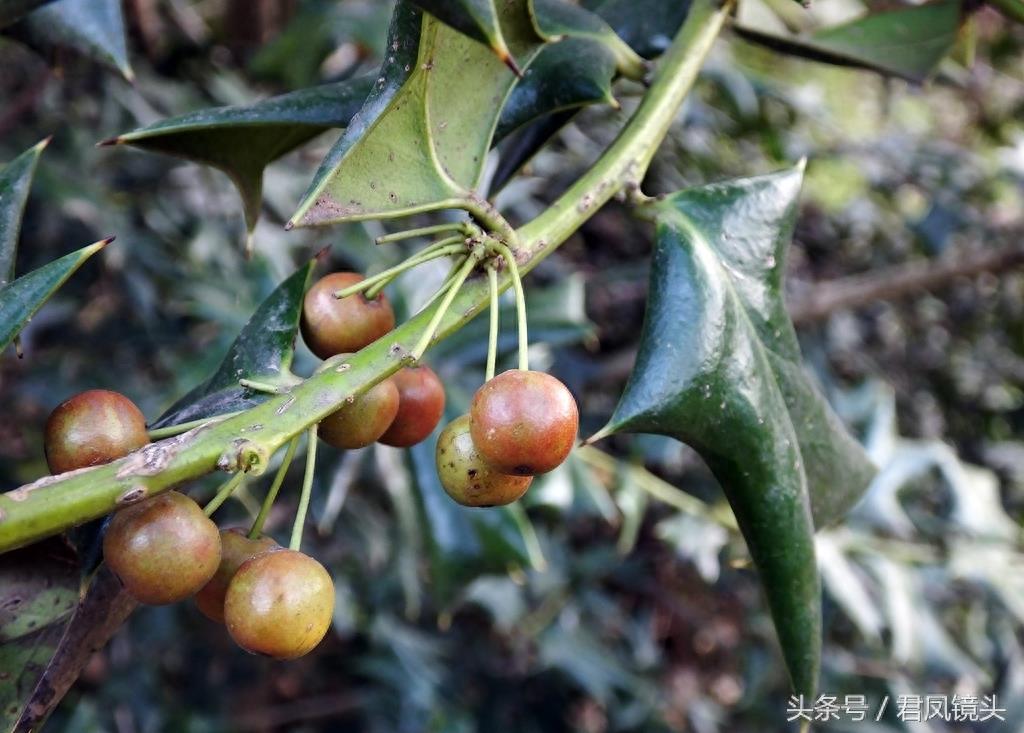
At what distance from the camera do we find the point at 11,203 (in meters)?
0.59

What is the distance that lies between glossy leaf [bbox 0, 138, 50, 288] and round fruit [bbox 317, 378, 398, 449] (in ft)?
0.68

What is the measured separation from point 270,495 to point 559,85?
14.5 inches

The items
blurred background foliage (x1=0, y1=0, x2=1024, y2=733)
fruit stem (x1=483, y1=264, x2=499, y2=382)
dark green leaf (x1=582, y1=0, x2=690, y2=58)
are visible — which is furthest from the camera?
blurred background foliage (x1=0, y1=0, x2=1024, y2=733)

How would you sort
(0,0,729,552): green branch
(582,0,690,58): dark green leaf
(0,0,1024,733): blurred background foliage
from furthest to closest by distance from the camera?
(0,0,1024,733): blurred background foliage
(582,0,690,58): dark green leaf
(0,0,729,552): green branch

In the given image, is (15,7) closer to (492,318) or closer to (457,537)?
(492,318)

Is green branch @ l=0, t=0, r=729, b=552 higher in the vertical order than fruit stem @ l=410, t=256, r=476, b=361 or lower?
lower

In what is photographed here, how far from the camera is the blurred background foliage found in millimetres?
1491

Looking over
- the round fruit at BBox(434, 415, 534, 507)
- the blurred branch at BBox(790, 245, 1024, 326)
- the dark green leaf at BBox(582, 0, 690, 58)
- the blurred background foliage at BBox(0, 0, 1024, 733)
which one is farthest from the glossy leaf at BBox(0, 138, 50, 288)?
the blurred branch at BBox(790, 245, 1024, 326)

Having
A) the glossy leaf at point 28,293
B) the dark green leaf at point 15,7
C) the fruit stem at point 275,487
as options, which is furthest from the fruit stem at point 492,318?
the dark green leaf at point 15,7

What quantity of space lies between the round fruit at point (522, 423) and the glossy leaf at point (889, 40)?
1.86 ft

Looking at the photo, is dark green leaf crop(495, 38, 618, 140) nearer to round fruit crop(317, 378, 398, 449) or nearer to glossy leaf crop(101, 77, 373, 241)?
glossy leaf crop(101, 77, 373, 241)

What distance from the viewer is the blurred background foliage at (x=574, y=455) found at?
1.49 m

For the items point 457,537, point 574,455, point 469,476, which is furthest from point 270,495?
point 574,455

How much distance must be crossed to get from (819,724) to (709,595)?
1.46ft
